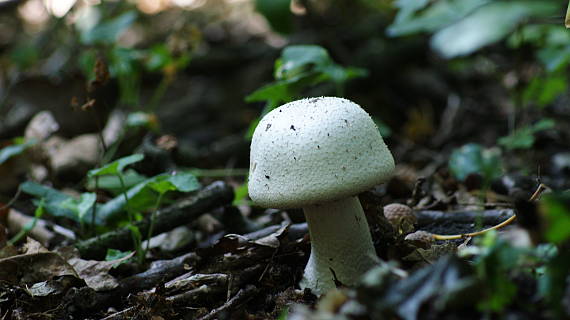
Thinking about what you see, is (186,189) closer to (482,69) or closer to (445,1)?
(445,1)

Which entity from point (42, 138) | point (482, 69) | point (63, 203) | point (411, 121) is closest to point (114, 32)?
point (42, 138)

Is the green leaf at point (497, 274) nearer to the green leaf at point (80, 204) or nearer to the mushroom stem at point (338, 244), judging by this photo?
the mushroom stem at point (338, 244)

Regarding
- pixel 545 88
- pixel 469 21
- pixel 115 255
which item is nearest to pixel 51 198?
pixel 115 255

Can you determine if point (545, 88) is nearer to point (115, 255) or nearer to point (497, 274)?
point (497, 274)

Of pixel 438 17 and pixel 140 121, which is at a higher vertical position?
pixel 438 17

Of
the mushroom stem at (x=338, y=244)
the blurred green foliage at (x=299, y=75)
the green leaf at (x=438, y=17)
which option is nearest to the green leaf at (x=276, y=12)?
the blurred green foliage at (x=299, y=75)

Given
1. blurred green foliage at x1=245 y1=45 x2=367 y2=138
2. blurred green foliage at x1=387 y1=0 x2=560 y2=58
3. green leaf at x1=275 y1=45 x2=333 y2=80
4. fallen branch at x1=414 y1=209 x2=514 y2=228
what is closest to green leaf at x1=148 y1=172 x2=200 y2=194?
blurred green foliage at x1=245 y1=45 x2=367 y2=138
